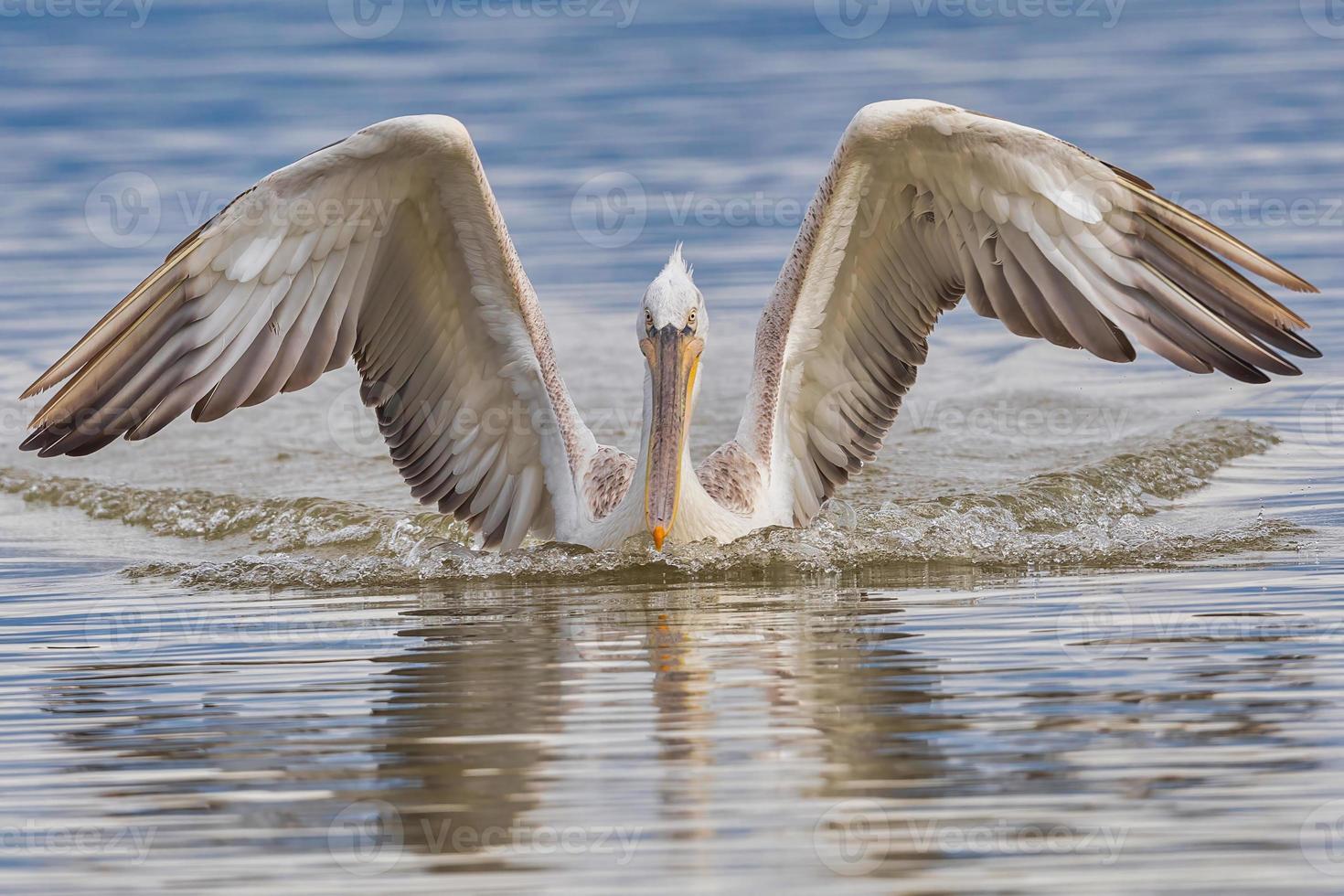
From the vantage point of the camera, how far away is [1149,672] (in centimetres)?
619

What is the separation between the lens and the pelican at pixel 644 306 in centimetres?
825

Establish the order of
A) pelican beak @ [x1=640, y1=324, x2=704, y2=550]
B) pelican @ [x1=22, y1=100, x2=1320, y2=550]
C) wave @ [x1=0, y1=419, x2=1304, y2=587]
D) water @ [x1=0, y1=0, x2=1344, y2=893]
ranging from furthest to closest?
wave @ [x1=0, y1=419, x2=1304, y2=587]
pelican @ [x1=22, y1=100, x2=1320, y2=550]
pelican beak @ [x1=640, y1=324, x2=704, y2=550]
water @ [x1=0, y1=0, x2=1344, y2=893]

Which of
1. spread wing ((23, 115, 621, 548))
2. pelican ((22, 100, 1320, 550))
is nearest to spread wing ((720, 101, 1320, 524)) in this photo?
pelican ((22, 100, 1320, 550))

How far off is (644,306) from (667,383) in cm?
37

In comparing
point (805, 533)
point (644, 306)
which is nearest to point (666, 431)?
point (644, 306)

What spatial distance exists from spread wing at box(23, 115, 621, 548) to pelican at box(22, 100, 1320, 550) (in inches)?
0.4

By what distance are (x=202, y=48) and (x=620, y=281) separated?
673 inches

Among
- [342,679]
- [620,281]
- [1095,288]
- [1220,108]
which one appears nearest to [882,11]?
[1220,108]

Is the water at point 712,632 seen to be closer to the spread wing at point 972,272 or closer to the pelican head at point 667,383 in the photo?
the pelican head at point 667,383

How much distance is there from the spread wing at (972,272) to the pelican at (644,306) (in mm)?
11

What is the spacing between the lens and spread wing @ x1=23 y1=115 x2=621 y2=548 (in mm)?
8328

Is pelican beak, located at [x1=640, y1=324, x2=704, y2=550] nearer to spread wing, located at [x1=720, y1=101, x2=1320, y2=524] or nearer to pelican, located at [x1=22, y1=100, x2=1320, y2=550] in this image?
pelican, located at [x1=22, y1=100, x2=1320, y2=550]

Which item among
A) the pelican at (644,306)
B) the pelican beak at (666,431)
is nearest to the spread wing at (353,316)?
the pelican at (644,306)

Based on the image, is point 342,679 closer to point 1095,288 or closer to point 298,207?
point 298,207
